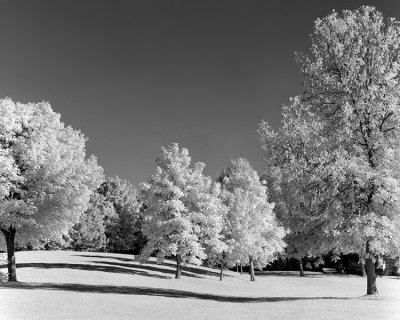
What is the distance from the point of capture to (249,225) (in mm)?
51625

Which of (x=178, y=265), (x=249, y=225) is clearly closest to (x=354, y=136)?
(x=178, y=265)

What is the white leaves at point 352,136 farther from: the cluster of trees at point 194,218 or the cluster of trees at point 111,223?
the cluster of trees at point 111,223

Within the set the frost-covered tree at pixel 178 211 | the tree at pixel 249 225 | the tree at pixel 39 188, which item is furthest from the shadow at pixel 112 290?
the tree at pixel 249 225

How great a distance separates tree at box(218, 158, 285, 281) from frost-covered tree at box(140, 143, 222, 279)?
3.90 meters

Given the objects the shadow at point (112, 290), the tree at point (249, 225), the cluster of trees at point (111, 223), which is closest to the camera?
the shadow at point (112, 290)

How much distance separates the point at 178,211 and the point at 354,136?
69.2 ft

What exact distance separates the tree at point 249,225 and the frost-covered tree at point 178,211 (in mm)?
3902

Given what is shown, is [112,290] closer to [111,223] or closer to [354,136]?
[354,136]

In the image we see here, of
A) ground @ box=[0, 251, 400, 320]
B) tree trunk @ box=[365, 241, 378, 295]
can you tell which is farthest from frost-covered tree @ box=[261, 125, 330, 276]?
ground @ box=[0, 251, 400, 320]

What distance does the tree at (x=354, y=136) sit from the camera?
2303 cm

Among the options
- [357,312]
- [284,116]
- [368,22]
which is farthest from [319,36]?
[357,312]

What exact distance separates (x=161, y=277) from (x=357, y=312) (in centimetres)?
2664

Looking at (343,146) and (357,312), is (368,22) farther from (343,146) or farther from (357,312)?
(357,312)

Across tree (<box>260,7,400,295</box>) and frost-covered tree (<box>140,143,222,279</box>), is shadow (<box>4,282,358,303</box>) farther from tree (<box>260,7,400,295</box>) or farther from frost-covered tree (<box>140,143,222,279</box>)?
frost-covered tree (<box>140,143,222,279</box>)
